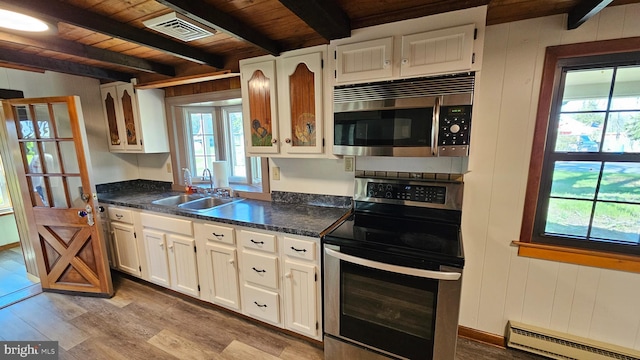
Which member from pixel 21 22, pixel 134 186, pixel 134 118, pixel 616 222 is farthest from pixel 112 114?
pixel 616 222

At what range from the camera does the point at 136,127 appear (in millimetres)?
2820

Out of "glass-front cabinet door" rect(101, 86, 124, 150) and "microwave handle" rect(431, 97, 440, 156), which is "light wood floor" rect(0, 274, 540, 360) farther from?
"glass-front cabinet door" rect(101, 86, 124, 150)

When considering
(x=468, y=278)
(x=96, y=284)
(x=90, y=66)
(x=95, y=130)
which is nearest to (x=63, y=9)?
(x=90, y=66)

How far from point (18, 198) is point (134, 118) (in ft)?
4.54

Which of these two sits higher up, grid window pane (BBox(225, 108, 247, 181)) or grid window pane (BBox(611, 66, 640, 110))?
grid window pane (BBox(611, 66, 640, 110))

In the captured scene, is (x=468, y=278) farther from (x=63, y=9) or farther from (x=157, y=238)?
(x=63, y=9)

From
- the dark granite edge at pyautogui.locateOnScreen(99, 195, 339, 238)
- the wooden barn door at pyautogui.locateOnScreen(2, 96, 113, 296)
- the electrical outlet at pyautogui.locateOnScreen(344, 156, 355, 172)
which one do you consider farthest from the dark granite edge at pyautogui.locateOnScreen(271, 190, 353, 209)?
the wooden barn door at pyautogui.locateOnScreen(2, 96, 113, 296)

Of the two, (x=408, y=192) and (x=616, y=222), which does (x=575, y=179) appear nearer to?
(x=616, y=222)

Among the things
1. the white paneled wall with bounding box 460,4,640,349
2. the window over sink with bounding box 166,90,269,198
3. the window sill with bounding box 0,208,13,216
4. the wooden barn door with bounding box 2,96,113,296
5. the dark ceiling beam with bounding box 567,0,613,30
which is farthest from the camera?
the window sill with bounding box 0,208,13,216

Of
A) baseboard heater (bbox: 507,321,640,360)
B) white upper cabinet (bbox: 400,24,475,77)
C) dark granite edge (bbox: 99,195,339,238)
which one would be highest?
white upper cabinet (bbox: 400,24,475,77)

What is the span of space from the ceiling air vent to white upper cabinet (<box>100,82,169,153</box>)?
1.43m

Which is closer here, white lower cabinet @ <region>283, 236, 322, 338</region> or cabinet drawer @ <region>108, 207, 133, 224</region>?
white lower cabinet @ <region>283, 236, 322, 338</region>

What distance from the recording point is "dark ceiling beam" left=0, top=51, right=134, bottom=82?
6.86 ft

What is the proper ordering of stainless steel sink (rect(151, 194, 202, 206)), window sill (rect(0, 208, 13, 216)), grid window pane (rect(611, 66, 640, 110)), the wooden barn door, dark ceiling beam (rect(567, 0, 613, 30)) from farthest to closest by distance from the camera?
window sill (rect(0, 208, 13, 216)), stainless steel sink (rect(151, 194, 202, 206)), the wooden barn door, grid window pane (rect(611, 66, 640, 110)), dark ceiling beam (rect(567, 0, 613, 30))
